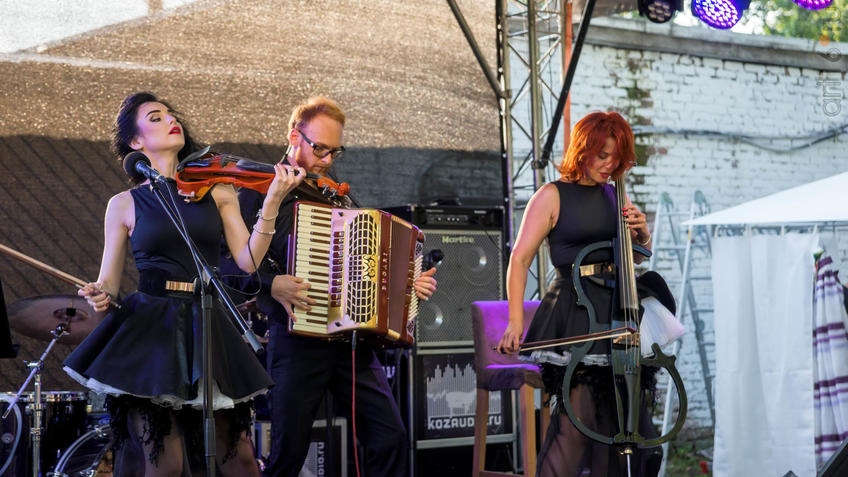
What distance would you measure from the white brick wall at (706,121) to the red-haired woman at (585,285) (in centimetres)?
394

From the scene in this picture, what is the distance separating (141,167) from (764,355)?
12.9 ft

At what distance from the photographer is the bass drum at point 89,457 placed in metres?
4.19

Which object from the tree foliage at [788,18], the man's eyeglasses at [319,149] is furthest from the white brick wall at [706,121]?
the tree foliage at [788,18]

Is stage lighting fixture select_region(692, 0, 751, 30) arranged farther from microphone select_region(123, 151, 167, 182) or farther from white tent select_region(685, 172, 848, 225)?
microphone select_region(123, 151, 167, 182)

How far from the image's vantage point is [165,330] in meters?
2.81

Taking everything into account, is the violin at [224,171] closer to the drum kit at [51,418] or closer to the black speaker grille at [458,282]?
the drum kit at [51,418]

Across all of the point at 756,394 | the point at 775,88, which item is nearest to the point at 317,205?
the point at 756,394

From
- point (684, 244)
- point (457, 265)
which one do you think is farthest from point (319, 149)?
point (684, 244)

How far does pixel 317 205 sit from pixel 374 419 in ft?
2.61

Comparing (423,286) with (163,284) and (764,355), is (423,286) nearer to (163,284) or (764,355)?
(163,284)

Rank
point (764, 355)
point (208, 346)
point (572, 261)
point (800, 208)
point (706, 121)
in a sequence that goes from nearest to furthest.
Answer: point (208, 346)
point (572, 261)
point (800, 208)
point (764, 355)
point (706, 121)

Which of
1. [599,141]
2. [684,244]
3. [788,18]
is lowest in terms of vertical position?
[599,141]

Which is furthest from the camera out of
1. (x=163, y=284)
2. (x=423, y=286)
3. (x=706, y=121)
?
(x=706, y=121)

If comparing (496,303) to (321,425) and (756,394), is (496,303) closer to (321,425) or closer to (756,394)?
(321,425)
